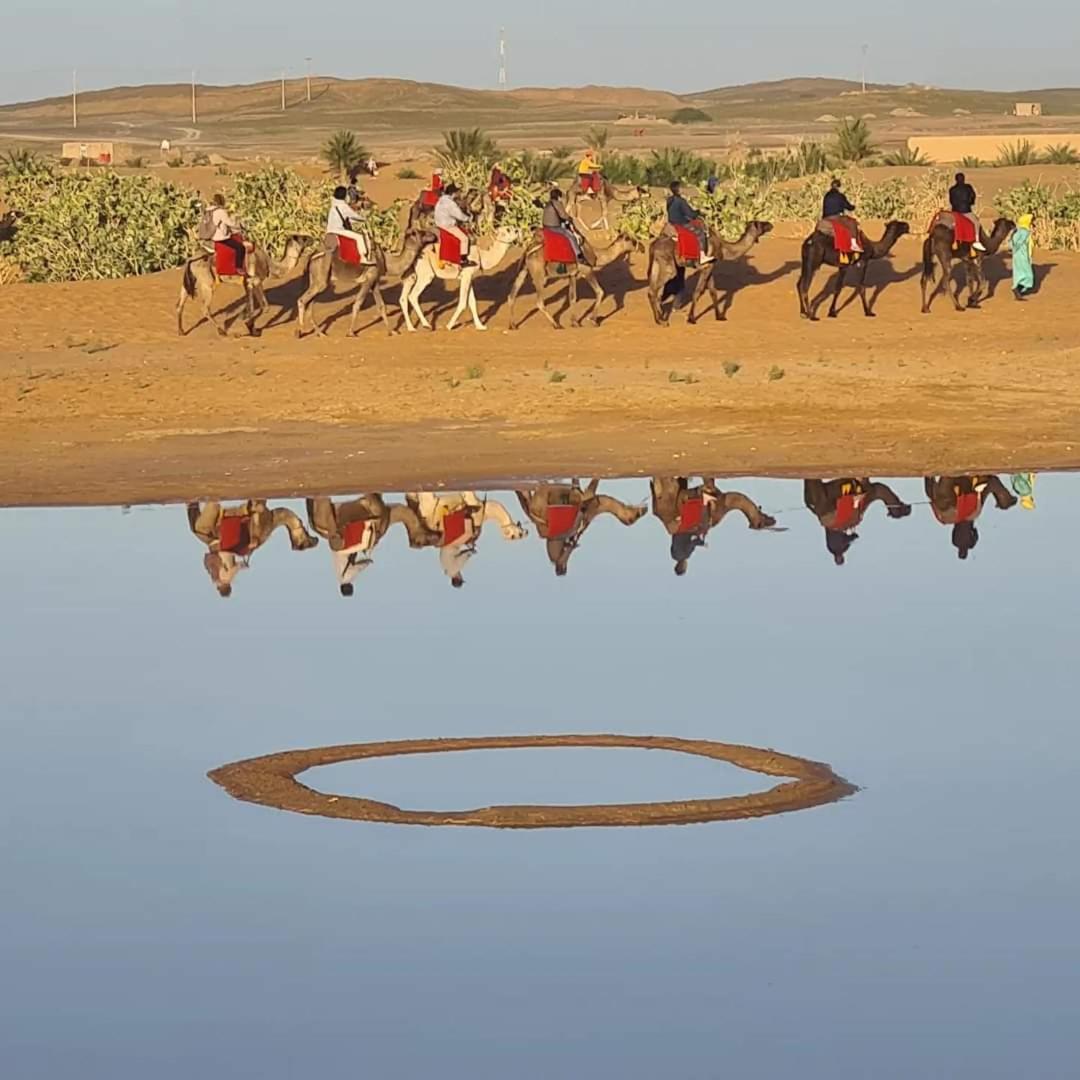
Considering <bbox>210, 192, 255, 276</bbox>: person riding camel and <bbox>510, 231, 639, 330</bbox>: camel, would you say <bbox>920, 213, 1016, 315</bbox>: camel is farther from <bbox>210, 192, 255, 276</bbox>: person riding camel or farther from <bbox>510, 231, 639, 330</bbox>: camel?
<bbox>210, 192, 255, 276</bbox>: person riding camel

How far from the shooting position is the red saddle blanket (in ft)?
92.7

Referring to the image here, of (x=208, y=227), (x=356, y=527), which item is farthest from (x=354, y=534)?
(x=208, y=227)

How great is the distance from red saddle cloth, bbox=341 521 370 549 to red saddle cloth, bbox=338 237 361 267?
1013cm

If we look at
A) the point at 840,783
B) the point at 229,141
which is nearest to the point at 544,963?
the point at 840,783

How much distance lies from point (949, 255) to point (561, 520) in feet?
42.8

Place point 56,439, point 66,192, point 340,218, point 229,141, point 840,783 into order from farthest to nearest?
point 229,141 < point 66,192 < point 340,218 < point 56,439 < point 840,783

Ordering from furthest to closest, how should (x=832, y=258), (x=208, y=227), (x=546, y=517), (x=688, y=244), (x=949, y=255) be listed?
(x=949, y=255)
(x=832, y=258)
(x=688, y=244)
(x=208, y=227)
(x=546, y=517)

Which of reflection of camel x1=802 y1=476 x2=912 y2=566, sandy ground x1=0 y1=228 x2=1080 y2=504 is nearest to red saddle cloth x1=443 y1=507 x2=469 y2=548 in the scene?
sandy ground x1=0 y1=228 x2=1080 y2=504

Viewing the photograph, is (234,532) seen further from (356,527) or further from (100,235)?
(100,235)

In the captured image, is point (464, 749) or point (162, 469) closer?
point (464, 749)

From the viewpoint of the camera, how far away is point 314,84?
571 ft

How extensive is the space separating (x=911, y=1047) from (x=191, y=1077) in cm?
196

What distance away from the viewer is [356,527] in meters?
18.4

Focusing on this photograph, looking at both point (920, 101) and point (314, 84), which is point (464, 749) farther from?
point (314, 84)
